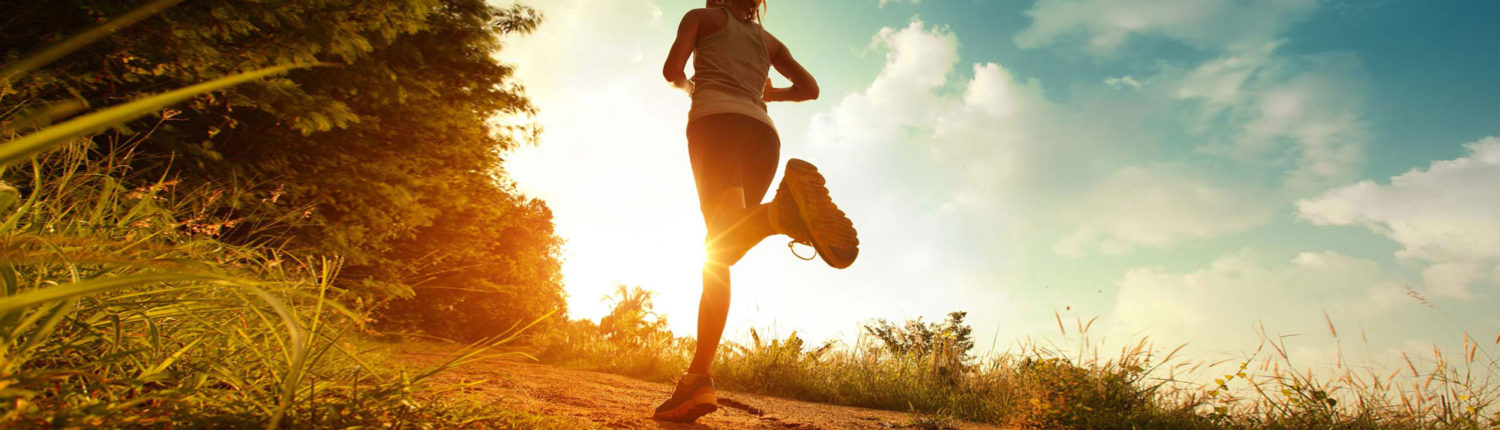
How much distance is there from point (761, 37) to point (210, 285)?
2.13 metres

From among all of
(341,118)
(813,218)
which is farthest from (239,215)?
(813,218)

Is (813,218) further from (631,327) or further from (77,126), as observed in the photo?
(631,327)

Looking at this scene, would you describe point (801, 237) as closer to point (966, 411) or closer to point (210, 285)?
point (210, 285)

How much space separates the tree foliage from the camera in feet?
11.6

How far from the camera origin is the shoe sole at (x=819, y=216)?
6.77ft

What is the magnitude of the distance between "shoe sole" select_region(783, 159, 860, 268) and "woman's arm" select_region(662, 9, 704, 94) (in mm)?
736

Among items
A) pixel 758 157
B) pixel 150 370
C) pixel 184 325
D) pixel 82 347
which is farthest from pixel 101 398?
pixel 758 157

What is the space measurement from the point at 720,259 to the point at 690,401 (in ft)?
1.66

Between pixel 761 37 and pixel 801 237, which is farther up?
pixel 761 37

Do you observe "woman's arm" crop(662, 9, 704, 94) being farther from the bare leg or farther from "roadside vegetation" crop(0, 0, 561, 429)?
"roadside vegetation" crop(0, 0, 561, 429)

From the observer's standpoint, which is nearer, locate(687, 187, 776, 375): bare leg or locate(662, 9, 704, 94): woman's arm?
locate(687, 187, 776, 375): bare leg

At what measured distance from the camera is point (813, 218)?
81.0 inches

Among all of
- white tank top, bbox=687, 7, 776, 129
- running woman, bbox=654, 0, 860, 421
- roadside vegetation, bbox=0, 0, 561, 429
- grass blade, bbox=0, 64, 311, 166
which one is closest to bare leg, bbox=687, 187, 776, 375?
running woman, bbox=654, 0, 860, 421

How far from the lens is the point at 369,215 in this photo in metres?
5.88
